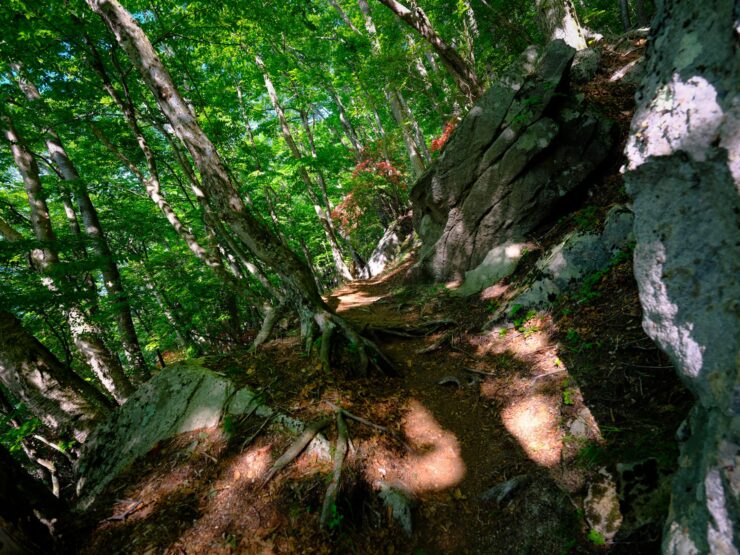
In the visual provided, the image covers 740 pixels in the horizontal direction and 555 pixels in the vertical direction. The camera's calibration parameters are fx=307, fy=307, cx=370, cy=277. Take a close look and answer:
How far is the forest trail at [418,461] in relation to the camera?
2887mm

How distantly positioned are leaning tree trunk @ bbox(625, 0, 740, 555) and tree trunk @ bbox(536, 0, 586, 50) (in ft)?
26.7

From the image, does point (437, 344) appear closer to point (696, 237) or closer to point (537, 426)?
point (537, 426)

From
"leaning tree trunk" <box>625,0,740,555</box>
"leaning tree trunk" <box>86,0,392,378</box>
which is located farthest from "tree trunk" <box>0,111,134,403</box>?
"leaning tree trunk" <box>625,0,740,555</box>

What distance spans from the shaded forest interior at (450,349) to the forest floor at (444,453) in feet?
0.08

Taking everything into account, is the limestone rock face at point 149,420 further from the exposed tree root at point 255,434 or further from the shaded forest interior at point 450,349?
the exposed tree root at point 255,434

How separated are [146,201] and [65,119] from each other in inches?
282

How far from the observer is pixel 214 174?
508 centimetres

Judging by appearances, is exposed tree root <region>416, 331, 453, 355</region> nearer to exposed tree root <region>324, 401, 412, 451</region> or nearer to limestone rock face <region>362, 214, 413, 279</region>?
exposed tree root <region>324, 401, 412, 451</region>

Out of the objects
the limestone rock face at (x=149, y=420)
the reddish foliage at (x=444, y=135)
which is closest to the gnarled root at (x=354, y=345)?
the limestone rock face at (x=149, y=420)

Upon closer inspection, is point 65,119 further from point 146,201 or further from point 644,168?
point 644,168

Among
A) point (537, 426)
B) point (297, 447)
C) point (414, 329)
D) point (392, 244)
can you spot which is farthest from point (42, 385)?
point (392, 244)

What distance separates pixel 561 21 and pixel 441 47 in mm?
3135

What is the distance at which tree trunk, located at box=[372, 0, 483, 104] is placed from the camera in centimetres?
812

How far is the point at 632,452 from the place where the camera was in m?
2.75
